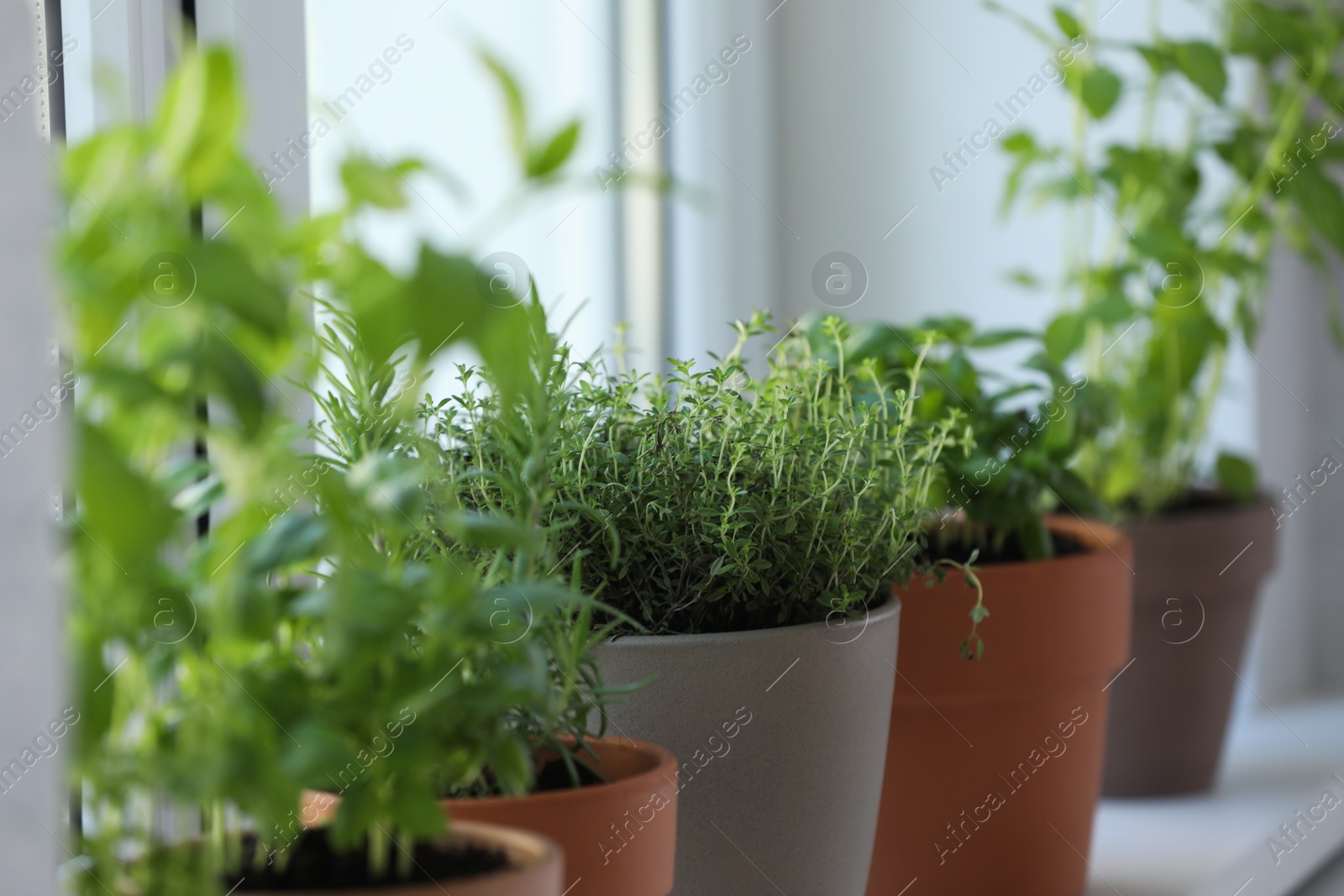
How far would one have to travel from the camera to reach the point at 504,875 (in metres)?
0.44

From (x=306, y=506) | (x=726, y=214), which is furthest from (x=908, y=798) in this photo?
(x=726, y=214)

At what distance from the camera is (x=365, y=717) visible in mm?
443

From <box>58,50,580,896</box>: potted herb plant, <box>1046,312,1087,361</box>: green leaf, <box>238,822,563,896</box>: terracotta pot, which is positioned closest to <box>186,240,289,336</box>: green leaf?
<box>58,50,580,896</box>: potted herb plant

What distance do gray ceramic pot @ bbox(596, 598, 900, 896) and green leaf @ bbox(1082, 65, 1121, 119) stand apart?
0.71 m

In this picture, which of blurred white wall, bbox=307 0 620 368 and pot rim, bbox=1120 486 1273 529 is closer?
blurred white wall, bbox=307 0 620 368

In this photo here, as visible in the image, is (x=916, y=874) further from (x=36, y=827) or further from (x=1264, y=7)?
(x=1264, y=7)

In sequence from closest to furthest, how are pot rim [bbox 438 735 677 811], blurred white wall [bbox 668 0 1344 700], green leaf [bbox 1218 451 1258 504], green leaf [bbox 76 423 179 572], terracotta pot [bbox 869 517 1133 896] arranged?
green leaf [bbox 76 423 179 572] < pot rim [bbox 438 735 677 811] < terracotta pot [bbox 869 517 1133 896] < green leaf [bbox 1218 451 1258 504] < blurred white wall [bbox 668 0 1344 700]

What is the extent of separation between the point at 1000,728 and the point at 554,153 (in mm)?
634

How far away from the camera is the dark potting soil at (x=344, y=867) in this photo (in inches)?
17.8

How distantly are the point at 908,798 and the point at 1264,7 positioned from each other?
3.12ft

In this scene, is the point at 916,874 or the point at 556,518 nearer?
the point at 556,518

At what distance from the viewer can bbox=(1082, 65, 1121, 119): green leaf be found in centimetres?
121

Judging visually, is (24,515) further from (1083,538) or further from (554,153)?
(1083,538)

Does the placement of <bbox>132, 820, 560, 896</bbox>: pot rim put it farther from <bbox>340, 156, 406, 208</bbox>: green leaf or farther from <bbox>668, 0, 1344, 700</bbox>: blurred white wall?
<bbox>668, 0, 1344, 700</bbox>: blurred white wall
